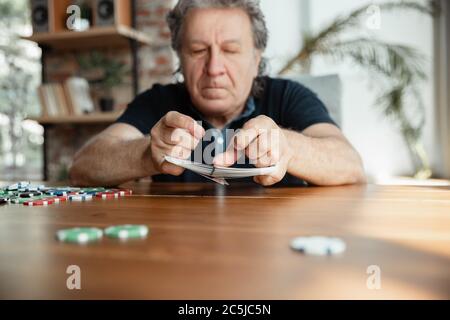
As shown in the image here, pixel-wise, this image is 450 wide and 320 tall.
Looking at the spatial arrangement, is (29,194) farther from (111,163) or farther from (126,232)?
(126,232)

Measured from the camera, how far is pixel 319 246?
43 cm

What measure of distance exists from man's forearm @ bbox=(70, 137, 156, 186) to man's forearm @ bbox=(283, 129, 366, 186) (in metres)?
0.34

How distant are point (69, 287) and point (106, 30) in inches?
119

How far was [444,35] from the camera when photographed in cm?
→ 375

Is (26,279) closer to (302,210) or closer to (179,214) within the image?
(179,214)

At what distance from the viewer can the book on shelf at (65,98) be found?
10.8 ft

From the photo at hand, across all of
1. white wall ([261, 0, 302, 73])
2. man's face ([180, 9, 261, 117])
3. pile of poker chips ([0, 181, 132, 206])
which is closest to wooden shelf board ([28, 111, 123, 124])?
white wall ([261, 0, 302, 73])

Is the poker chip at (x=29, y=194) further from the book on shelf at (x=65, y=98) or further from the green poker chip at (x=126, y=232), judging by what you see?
the book on shelf at (x=65, y=98)

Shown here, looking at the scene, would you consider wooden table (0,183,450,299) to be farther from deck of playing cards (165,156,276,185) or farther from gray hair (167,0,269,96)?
gray hair (167,0,269,96)

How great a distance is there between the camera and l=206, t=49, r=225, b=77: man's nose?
1.36 m

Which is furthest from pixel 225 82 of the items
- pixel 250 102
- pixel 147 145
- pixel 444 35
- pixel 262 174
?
pixel 444 35

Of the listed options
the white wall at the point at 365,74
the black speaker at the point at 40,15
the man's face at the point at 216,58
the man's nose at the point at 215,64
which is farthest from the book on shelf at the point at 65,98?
the man's nose at the point at 215,64

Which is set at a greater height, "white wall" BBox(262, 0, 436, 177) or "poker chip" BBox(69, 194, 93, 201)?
"white wall" BBox(262, 0, 436, 177)

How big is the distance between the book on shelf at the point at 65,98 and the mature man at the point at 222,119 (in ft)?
6.14
